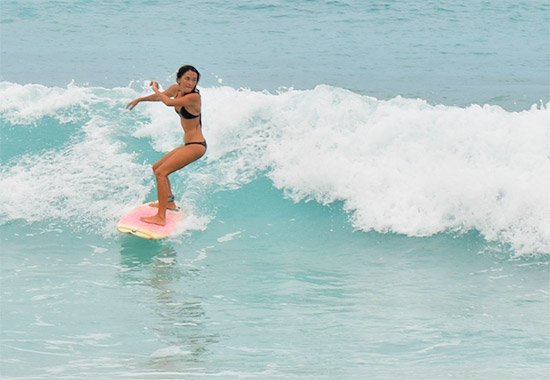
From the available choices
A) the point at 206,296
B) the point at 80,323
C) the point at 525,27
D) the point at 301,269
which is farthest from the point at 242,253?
the point at 525,27

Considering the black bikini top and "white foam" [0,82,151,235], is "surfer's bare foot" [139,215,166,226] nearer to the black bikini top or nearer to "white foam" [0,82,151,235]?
"white foam" [0,82,151,235]

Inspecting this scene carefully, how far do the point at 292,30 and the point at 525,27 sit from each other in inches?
201

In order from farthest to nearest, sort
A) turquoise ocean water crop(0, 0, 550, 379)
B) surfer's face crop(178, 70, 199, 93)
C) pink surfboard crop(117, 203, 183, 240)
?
pink surfboard crop(117, 203, 183, 240)
surfer's face crop(178, 70, 199, 93)
turquoise ocean water crop(0, 0, 550, 379)

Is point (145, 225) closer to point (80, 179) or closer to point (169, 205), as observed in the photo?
point (169, 205)

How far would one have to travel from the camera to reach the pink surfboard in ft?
32.1

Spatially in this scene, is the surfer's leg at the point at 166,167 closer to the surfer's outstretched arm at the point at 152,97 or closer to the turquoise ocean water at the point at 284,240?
the turquoise ocean water at the point at 284,240

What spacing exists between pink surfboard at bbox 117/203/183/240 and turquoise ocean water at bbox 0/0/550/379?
0.12 metres

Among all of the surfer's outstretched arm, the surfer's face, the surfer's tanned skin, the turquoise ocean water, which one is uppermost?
the surfer's face

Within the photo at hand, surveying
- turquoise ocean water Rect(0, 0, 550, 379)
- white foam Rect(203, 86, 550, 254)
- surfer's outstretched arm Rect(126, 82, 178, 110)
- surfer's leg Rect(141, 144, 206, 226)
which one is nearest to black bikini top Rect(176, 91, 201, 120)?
surfer's outstretched arm Rect(126, 82, 178, 110)

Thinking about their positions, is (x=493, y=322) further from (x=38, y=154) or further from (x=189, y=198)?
(x=38, y=154)

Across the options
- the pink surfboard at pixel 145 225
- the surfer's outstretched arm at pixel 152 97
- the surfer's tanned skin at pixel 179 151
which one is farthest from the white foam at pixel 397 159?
the surfer's outstretched arm at pixel 152 97

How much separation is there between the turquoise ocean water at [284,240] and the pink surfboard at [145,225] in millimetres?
116

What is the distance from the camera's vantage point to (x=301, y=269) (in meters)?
9.23

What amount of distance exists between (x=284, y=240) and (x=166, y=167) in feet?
4.37
